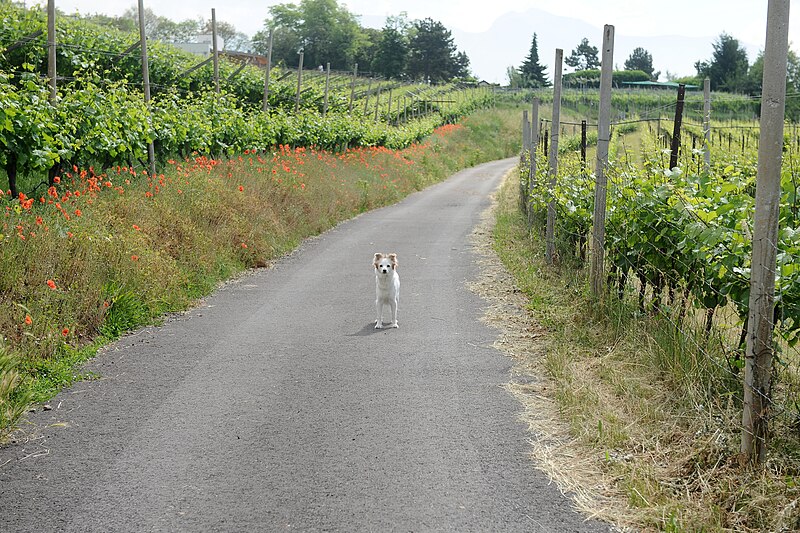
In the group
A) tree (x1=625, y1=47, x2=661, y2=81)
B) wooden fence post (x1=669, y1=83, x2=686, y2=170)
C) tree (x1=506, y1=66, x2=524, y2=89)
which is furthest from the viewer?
tree (x1=625, y1=47, x2=661, y2=81)

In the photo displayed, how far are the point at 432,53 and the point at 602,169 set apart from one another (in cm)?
10089

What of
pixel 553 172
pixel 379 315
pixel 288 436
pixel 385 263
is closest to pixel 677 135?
pixel 553 172

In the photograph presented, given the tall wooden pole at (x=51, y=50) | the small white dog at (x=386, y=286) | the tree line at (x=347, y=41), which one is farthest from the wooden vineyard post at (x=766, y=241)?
the tree line at (x=347, y=41)

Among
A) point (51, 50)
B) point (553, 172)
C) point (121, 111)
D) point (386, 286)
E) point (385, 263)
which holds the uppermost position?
point (51, 50)

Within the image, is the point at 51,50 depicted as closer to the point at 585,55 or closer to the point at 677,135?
the point at 677,135

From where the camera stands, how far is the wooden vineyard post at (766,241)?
4.80 m

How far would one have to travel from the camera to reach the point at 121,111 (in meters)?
14.1

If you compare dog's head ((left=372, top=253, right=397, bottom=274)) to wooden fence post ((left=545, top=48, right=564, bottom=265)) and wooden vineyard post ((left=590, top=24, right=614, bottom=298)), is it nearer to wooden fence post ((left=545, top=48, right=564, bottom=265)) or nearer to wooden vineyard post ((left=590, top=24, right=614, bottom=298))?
wooden vineyard post ((left=590, top=24, right=614, bottom=298))

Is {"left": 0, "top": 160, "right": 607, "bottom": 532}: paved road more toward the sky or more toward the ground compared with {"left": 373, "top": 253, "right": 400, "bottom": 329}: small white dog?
more toward the ground

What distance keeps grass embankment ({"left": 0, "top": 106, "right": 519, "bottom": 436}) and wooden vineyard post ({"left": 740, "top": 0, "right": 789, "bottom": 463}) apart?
17.1 feet

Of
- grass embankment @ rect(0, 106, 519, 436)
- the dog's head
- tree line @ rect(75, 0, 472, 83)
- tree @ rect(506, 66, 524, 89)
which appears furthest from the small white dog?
tree @ rect(506, 66, 524, 89)

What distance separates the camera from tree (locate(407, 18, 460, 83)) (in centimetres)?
10606

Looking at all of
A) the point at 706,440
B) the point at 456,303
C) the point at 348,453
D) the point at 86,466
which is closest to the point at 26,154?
the point at 456,303

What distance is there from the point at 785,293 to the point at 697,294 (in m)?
1.63
